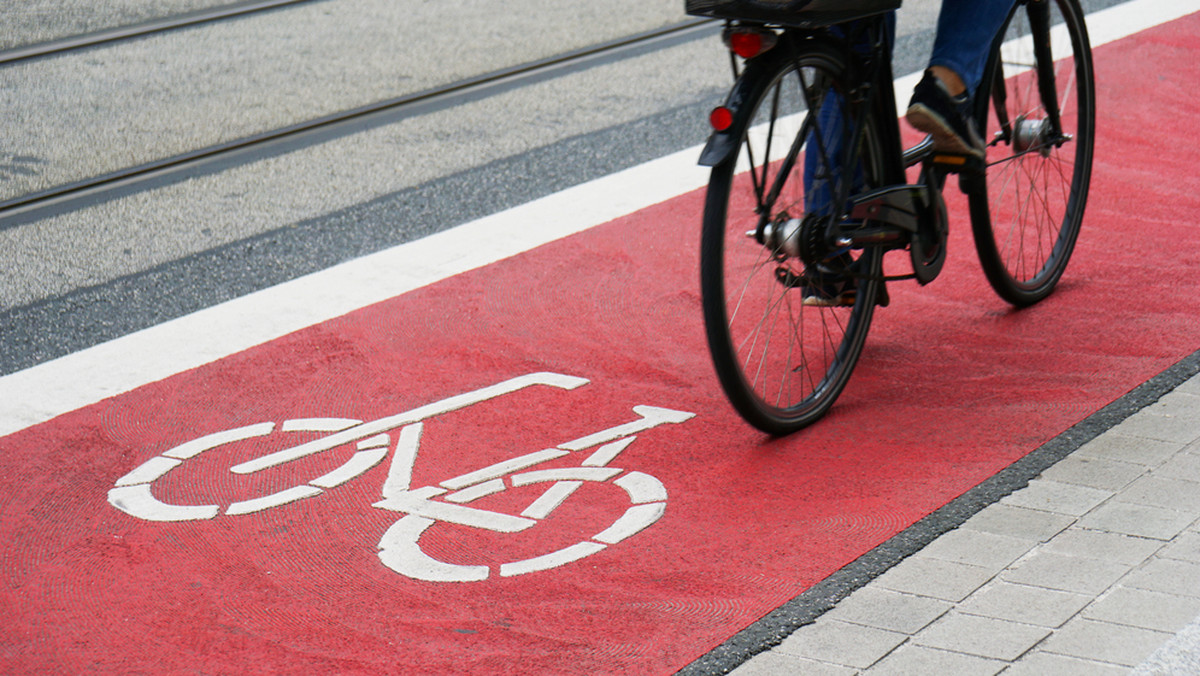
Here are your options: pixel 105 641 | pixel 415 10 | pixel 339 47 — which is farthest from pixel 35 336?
pixel 415 10

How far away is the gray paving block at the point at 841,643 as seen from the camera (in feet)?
8.64

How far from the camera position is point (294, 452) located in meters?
3.71

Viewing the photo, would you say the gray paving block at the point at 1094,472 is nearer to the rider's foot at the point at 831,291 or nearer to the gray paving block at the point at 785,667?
the rider's foot at the point at 831,291

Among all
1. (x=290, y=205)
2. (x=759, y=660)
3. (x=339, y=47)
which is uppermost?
(x=339, y=47)

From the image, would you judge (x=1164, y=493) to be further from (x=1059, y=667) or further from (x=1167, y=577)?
(x=1059, y=667)

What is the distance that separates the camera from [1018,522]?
314cm

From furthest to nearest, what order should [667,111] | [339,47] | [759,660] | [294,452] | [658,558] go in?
[339,47] → [667,111] → [294,452] → [658,558] → [759,660]

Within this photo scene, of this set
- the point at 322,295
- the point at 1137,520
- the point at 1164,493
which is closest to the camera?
the point at 1137,520

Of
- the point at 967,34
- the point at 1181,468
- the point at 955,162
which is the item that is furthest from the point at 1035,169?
the point at 1181,468

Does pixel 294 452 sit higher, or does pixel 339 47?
pixel 339 47

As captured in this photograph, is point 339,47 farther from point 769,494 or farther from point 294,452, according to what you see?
point 769,494

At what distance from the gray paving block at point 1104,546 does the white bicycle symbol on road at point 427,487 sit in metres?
0.91

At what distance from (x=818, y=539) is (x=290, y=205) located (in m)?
3.55

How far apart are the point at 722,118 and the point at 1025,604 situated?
1.30m
